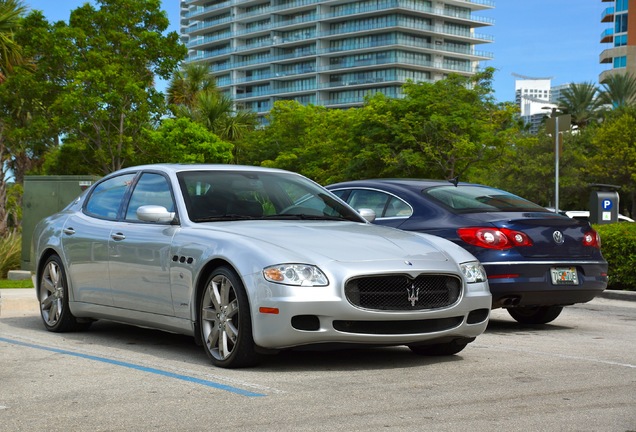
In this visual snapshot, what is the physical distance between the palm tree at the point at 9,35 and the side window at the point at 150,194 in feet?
65.4

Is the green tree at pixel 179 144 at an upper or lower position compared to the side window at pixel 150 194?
upper

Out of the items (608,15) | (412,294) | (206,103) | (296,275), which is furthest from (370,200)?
(608,15)

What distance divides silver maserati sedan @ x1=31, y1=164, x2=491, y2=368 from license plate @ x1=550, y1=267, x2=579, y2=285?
229 centimetres

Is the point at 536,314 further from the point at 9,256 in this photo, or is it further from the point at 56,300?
the point at 9,256

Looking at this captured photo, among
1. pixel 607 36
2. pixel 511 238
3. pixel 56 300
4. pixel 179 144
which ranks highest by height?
pixel 607 36

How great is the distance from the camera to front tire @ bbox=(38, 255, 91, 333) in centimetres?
912

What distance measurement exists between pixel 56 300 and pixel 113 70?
3765 cm

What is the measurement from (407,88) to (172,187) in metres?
44.7

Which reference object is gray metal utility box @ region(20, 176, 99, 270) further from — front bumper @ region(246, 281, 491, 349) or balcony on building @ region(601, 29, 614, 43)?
balcony on building @ region(601, 29, 614, 43)

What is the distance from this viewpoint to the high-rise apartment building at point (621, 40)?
11612cm

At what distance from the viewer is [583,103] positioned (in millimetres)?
100750

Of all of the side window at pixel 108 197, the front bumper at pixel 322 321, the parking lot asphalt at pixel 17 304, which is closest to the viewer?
the front bumper at pixel 322 321

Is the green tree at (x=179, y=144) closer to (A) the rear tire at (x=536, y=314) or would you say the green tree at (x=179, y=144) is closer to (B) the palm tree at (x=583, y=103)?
(A) the rear tire at (x=536, y=314)

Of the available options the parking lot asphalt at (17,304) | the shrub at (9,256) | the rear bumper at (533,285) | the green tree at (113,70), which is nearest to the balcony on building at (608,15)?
the green tree at (113,70)
